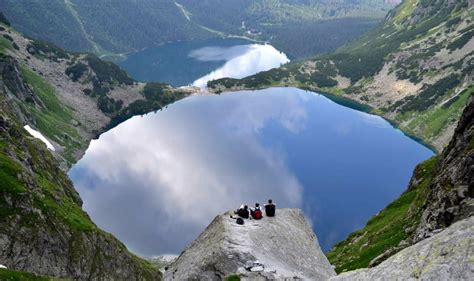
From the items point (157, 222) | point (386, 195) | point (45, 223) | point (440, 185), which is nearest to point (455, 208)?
point (440, 185)

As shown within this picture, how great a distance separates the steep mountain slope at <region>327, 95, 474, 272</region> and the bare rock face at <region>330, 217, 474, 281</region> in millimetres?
9736

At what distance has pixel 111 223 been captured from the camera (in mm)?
151625

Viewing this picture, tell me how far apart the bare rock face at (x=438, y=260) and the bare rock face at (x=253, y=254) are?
398 inches

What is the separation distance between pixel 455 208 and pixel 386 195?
147794 millimetres

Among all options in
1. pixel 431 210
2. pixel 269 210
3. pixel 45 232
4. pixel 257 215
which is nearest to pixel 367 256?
pixel 431 210

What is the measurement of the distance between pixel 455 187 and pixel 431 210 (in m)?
5.74

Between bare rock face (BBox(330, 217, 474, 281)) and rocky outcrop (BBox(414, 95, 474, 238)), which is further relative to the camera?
rocky outcrop (BBox(414, 95, 474, 238))

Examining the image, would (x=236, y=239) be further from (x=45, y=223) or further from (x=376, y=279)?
(x=45, y=223)

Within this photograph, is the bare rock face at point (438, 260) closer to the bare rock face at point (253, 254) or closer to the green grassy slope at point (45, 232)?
the bare rock face at point (253, 254)

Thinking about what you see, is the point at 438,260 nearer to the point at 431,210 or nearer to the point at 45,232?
the point at 431,210

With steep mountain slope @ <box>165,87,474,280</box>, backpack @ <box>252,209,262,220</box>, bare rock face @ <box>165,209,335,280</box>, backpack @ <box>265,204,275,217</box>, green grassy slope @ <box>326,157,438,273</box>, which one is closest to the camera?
steep mountain slope @ <box>165,87,474,280</box>

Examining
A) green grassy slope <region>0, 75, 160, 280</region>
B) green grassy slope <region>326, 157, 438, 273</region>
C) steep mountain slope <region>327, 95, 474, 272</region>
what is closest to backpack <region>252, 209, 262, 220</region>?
steep mountain slope <region>327, 95, 474, 272</region>

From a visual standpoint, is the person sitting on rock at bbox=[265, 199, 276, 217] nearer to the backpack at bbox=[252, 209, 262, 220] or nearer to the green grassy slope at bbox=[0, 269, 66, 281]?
the backpack at bbox=[252, 209, 262, 220]

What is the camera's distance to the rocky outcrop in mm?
40469
